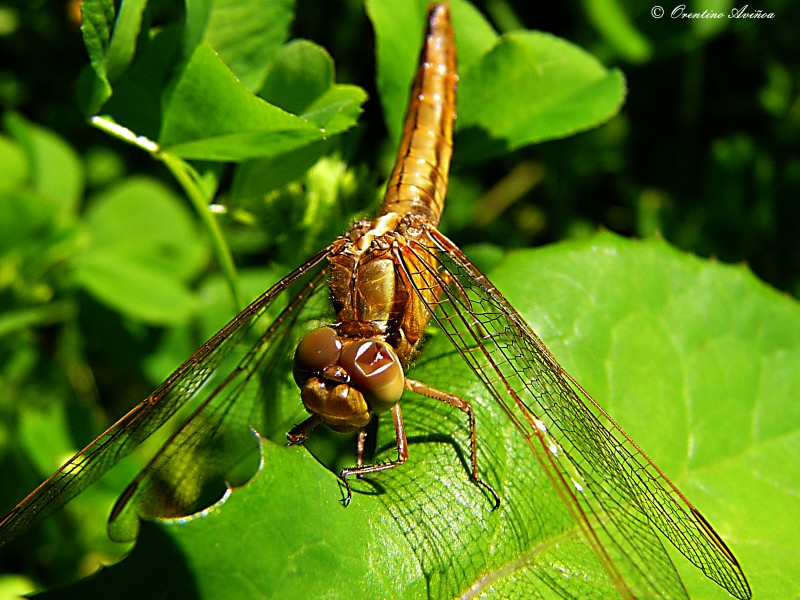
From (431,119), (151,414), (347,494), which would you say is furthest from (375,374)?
(431,119)

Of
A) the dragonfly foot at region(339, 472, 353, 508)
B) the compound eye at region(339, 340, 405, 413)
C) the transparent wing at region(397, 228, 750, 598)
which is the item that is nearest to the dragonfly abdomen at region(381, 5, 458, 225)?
the transparent wing at region(397, 228, 750, 598)

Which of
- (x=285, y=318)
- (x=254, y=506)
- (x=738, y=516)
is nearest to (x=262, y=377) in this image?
(x=285, y=318)

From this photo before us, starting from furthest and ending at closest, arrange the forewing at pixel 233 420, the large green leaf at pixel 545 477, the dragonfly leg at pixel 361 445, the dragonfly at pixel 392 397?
the forewing at pixel 233 420
the dragonfly leg at pixel 361 445
the dragonfly at pixel 392 397
the large green leaf at pixel 545 477

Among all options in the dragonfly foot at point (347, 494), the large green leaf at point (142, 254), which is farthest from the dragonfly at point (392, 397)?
the large green leaf at point (142, 254)

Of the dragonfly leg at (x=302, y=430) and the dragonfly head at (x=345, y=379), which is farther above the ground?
the dragonfly head at (x=345, y=379)

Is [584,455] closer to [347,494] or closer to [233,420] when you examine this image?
[347,494]

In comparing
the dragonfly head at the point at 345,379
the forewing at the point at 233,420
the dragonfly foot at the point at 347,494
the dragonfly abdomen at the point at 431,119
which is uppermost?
the dragonfly abdomen at the point at 431,119

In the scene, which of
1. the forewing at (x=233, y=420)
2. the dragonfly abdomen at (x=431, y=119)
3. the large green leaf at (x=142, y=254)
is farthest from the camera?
the large green leaf at (x=142, y=254)

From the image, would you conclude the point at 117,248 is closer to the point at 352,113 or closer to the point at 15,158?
the point at 15,158

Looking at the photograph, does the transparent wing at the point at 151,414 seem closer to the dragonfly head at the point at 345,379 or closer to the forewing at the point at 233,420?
the forewing at the point at 233,420

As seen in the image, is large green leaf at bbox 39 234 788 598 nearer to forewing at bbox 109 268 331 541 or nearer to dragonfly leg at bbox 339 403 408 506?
dragonfly leg at bbox 339 403 408 506
